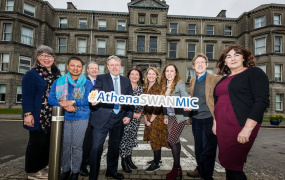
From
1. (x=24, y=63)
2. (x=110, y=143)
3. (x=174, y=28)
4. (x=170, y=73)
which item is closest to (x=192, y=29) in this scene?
(x=174, y=28)

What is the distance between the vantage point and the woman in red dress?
1909 mm

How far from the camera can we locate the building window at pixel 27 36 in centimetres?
1931

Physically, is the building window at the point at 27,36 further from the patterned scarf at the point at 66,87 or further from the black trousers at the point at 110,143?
the black trousers at the point at 110,143

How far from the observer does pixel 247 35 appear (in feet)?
71.1

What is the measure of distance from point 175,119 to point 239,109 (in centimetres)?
136

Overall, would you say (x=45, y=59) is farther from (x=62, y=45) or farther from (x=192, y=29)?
(x=192, y=29)

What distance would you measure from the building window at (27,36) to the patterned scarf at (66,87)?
70.8 ft

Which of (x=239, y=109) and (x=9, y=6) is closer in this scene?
(x=239, y=109)

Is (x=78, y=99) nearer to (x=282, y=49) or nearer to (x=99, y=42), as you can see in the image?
(x=99, y=42)

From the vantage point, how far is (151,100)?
2.56 meters

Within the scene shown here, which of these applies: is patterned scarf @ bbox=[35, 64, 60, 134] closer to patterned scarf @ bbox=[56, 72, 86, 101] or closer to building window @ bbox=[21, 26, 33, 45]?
patterned scarf @ bbox=[56, 72, 86, 101]

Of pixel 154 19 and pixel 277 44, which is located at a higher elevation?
pixel 154 19

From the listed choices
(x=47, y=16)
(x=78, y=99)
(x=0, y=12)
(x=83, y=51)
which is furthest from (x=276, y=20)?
(x=0, y=12)

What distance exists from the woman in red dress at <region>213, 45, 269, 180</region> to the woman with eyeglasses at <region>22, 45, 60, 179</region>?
3.05 metres
